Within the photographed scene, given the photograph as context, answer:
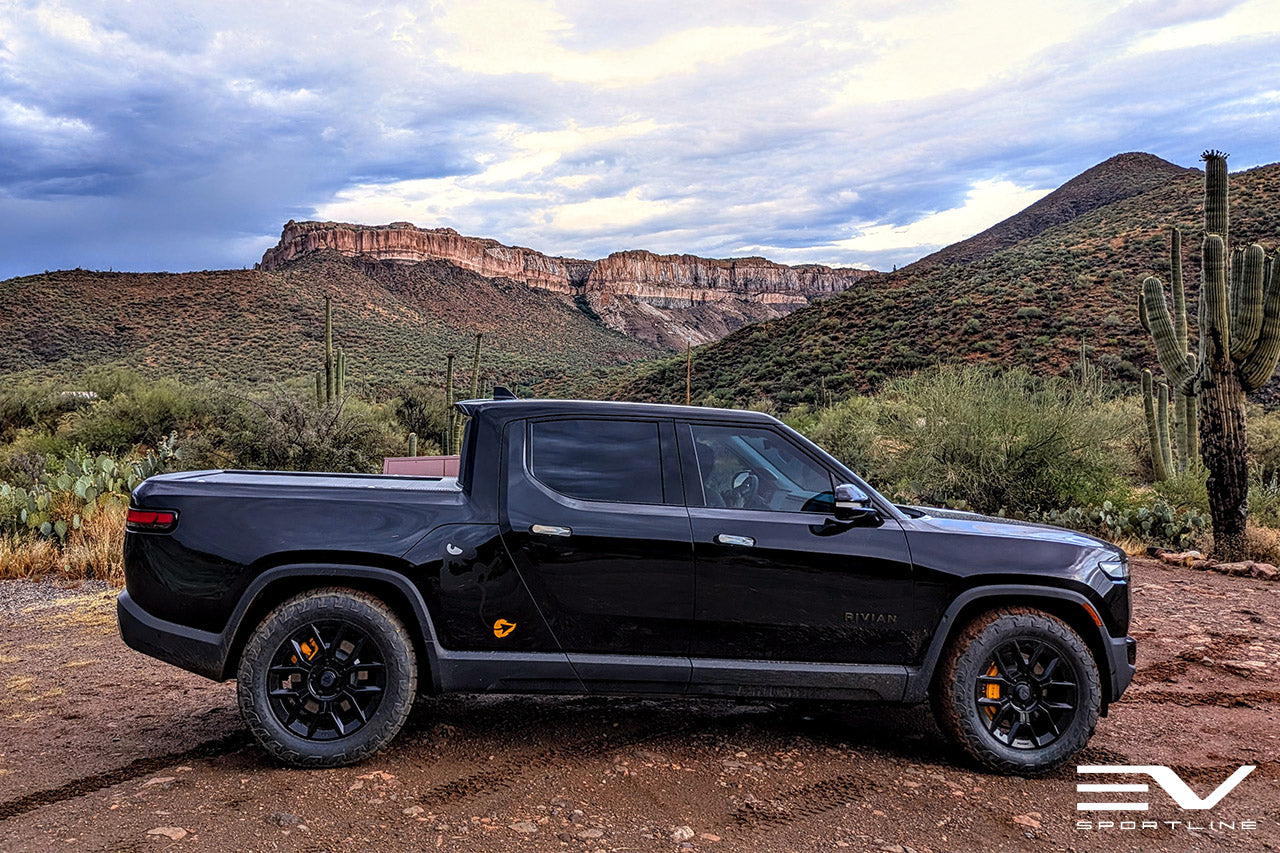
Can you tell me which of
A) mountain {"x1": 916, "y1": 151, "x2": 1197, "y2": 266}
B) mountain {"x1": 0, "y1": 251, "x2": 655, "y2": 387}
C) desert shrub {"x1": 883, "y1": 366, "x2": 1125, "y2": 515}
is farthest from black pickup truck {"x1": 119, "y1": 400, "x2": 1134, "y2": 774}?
mountain {"x1": 916, "y1": 151, "x2": 1197, "y2": 266}

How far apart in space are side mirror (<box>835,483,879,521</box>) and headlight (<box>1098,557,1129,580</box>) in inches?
50.3

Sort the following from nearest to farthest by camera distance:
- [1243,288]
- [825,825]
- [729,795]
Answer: [825,825], [729,795], [1243,288]

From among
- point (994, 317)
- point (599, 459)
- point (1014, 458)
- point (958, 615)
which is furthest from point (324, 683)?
point (994, 317)

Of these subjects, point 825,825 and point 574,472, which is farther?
point 574,472

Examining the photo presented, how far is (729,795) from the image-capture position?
156 inches

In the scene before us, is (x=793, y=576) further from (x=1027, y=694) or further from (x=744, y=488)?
(x=1027, y=694)

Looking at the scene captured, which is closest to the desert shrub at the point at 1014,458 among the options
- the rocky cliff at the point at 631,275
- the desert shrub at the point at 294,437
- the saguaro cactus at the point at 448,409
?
the desert shrub at the point at 294,437

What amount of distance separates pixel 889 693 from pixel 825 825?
868 mm

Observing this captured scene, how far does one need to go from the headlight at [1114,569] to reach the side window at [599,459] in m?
2.34

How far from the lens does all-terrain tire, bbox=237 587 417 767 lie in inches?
161

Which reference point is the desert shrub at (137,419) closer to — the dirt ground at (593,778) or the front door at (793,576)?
the dirt ground at (593,778)

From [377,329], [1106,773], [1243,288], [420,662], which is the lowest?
[1106,773]

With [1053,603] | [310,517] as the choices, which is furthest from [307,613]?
[1053,603]

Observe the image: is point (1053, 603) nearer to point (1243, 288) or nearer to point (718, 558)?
point (718, 558)
